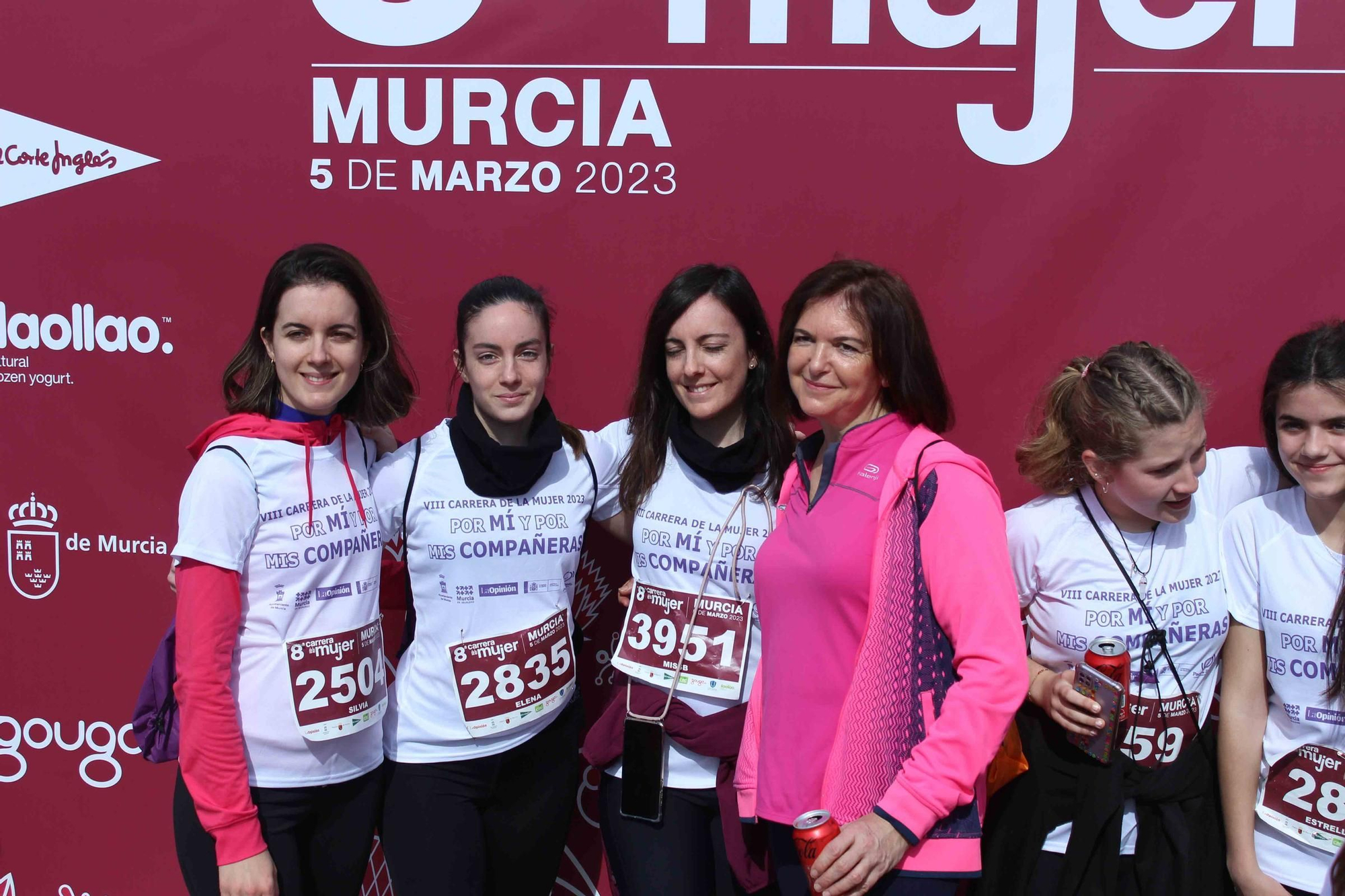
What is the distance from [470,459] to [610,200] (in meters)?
0.99

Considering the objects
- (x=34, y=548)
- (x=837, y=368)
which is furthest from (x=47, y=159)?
(x=837, y=368)

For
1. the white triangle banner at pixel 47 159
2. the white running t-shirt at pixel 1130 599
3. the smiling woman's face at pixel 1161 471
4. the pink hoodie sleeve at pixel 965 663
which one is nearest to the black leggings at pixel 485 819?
the pink hoodie sleeve at pixel 965 663

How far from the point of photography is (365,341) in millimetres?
2326

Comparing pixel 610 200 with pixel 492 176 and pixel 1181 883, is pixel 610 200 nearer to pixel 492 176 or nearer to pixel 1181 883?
pixel 492 176

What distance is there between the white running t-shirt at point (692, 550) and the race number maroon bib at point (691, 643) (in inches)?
0.8

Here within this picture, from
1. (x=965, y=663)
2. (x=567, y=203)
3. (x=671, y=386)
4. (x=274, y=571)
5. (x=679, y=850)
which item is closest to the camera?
(x=965, y=663)

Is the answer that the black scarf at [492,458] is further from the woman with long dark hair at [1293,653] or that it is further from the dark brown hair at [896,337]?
the woman with long dark hair at [1293,653]

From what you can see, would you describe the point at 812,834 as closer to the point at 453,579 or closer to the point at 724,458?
the point at 724,458

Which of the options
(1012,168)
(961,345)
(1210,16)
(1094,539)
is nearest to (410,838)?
(1094,539)

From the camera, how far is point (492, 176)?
2.92m

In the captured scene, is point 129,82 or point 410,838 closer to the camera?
point 410,838

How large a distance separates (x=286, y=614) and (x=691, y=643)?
853 millimetres

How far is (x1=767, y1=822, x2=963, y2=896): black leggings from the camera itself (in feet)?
5.40

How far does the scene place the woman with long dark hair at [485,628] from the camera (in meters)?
2.25
